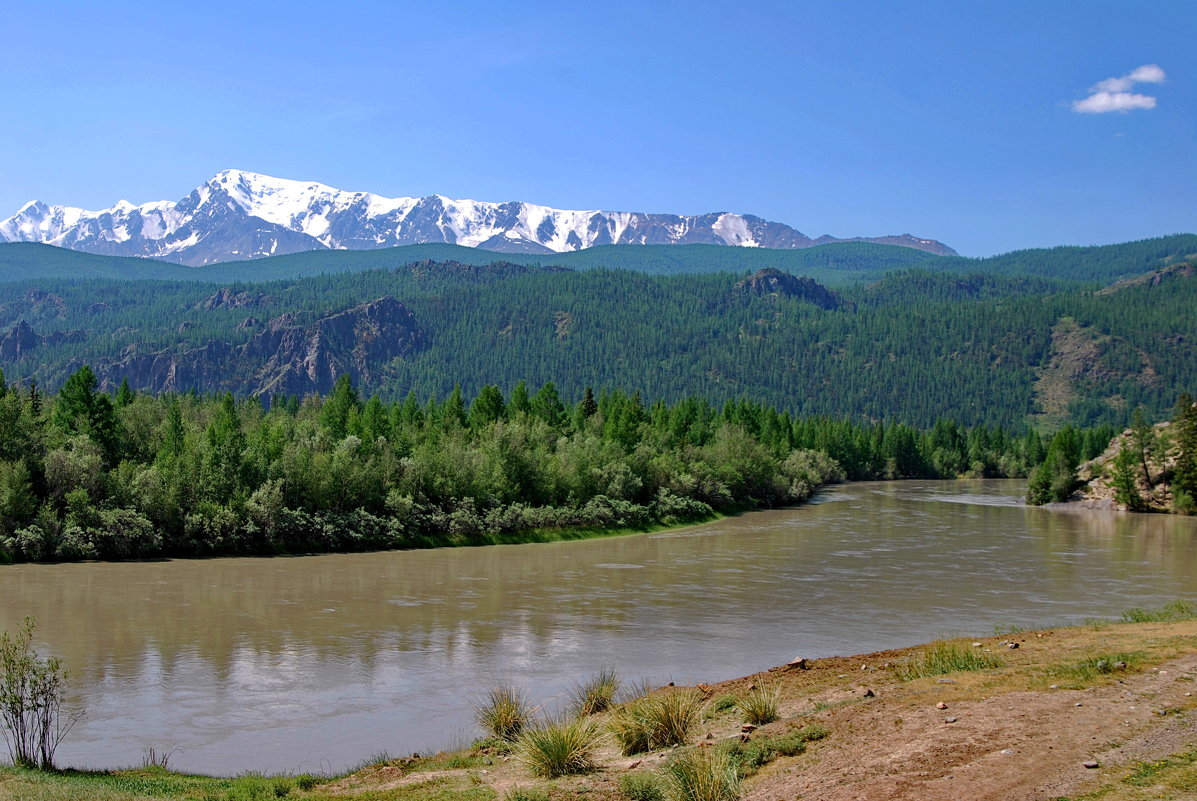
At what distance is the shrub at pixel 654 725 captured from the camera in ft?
62.2

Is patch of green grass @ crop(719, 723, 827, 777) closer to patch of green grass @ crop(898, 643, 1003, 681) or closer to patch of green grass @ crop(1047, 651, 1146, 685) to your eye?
patch of green grass @ crop(898, 643, 1003, 681)

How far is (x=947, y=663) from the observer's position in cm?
2361

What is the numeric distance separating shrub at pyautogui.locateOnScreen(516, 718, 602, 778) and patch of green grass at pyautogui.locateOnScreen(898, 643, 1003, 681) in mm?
8705

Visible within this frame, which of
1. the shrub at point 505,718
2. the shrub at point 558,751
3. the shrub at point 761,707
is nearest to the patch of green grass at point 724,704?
the shrub at point 761,707

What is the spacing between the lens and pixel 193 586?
172 ft

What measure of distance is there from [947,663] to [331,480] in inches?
2243

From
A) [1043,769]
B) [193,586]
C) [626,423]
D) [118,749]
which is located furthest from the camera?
[626,423]

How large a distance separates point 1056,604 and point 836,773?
1443 inches

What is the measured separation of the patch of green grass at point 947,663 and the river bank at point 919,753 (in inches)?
6.8

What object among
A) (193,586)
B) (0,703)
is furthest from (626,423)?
(0,703)

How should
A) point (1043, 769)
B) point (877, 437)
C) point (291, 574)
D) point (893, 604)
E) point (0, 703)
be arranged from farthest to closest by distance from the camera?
1. point (877, 437)
2. point (291, 574)
3. point (893, 604)
4. point (0, 703)
5. point (1043, 769)

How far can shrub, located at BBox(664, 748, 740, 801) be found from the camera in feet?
48.3

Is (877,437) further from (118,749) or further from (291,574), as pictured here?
(118,749)

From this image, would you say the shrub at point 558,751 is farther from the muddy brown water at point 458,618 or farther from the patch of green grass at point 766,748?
the muddy brown water at point 458,618
